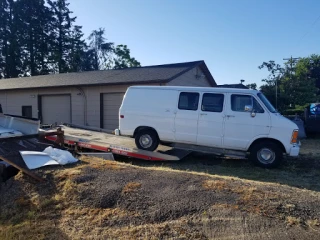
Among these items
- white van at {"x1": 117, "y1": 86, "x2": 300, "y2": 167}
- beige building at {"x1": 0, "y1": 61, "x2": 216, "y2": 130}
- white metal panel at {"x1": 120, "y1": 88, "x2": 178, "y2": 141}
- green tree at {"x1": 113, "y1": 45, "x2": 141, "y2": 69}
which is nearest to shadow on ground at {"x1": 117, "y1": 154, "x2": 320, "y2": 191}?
white van at {"x1": 117, "y1": 86, "x2": 300, "y2": 167}

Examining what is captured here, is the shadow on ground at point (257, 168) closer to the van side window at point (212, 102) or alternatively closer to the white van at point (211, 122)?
the white van at point (211, 122)

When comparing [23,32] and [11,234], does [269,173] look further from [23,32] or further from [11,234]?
[23,32]

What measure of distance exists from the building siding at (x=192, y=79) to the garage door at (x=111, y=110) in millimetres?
3306

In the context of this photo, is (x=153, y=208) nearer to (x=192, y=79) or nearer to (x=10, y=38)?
(x=192, y=79)

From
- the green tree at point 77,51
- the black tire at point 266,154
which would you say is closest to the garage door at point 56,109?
the black tire at point 266,154

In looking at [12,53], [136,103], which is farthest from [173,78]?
[12,53]

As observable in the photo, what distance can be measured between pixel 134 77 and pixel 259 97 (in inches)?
345

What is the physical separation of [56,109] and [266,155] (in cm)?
1432

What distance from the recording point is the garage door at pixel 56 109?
57.3ft

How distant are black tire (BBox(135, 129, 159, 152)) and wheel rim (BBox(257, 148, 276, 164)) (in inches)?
120

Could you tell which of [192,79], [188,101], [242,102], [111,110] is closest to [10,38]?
[111,110]

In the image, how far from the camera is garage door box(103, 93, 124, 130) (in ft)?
50.5

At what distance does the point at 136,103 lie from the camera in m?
8.70

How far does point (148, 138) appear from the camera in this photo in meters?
8.52
